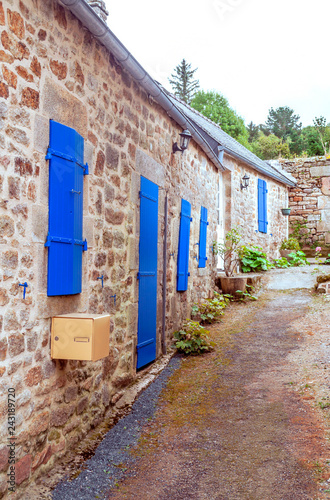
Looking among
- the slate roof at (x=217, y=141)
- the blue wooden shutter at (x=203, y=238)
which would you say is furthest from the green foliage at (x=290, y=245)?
the blue wooden shutter at (x=203, y=238)

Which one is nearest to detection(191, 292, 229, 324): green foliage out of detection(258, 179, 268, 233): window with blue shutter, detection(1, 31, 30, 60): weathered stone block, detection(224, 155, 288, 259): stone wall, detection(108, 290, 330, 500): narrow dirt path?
detection(108, 290, 330, 500): narrow dirt path

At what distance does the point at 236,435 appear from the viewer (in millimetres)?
3574

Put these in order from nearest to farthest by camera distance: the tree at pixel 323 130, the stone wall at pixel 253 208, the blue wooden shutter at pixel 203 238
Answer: the blue wooden shutter at pixel 203 238, the stone wall at pixel 253 208, the tree at pixel 323 130

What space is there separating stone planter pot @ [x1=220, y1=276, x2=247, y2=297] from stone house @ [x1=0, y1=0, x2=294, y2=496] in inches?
149

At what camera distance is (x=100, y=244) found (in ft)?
12.7

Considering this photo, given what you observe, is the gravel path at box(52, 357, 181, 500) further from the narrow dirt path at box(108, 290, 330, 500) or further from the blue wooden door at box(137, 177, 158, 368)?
the blue wooden door at box(137, 177, 158, 368)

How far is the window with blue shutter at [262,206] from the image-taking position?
13.2m

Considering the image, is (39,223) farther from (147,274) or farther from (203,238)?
(203,238)

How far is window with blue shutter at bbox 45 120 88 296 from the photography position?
297 centimetres

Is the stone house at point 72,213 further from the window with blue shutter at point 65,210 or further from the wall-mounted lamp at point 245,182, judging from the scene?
the wall-mounted lamp at point 245,182

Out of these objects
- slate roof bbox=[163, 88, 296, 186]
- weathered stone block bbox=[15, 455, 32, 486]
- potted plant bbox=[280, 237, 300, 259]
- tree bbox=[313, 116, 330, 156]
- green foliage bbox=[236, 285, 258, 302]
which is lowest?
weathered stone block bbox=[15, 455, 32, 486]

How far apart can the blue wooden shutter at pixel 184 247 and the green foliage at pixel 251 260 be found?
4.99 m

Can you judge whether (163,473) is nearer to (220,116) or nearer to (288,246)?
(288,246)

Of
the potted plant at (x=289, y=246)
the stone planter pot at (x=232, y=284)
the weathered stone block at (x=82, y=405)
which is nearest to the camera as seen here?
the weathered stone block at (x=82, y=405)
